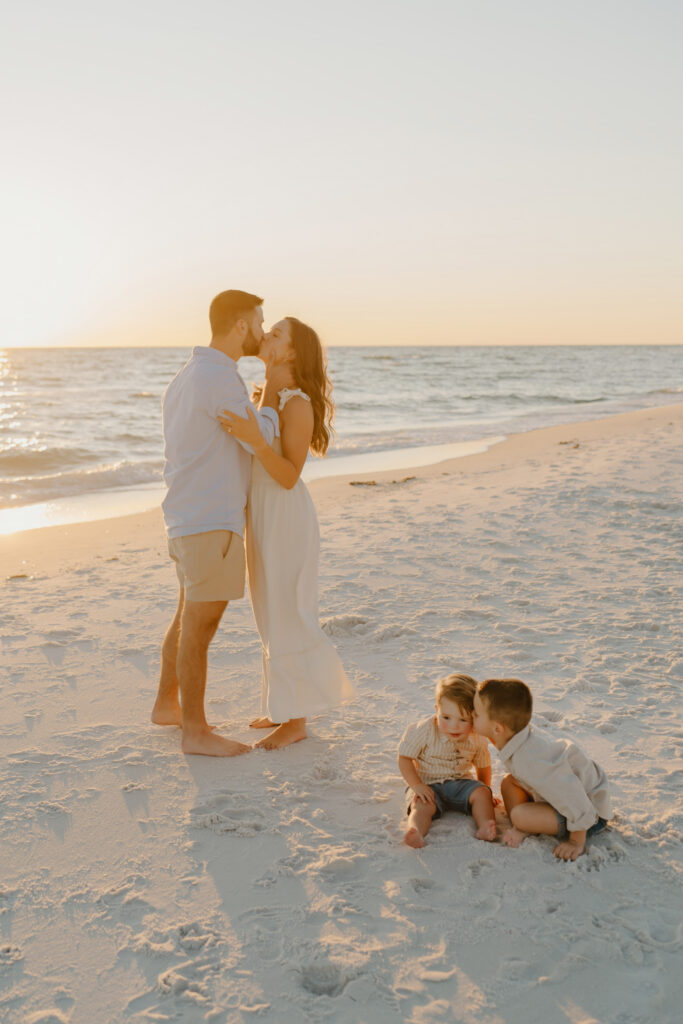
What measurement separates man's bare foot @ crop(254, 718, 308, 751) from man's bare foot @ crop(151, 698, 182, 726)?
1.43 ft

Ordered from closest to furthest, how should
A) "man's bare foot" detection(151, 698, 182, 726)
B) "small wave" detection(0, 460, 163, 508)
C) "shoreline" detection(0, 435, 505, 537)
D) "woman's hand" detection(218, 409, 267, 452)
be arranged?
"woman's hand" detection(218, 409, 267, 452), "man's bare foot" detection(151, 698, 182, 726), "shoreline" detection(0, 435, 505, 537), "small wave" detection(0, 460, 163, 508)

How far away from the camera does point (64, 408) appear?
2466 cm

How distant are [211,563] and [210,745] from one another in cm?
81

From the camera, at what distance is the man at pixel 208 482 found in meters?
3.45

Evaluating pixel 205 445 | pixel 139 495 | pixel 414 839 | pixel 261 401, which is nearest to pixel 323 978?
pixel 414 839

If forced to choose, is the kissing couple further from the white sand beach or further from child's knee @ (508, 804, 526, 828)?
child's knee @ (508, 804, 526, 828)

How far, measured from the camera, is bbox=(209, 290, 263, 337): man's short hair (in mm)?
3549

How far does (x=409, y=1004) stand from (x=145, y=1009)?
71cm

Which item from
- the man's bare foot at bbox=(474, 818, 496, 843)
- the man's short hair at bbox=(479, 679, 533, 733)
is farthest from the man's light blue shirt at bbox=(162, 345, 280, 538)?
the man's bare foot at bbox=(474, 818, 496, 843)

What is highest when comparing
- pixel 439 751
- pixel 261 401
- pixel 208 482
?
pixel 261 401

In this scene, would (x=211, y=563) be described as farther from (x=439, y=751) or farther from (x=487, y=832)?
(x=487, y=832)

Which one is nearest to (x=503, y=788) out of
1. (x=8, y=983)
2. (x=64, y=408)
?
(x=8, y=983)

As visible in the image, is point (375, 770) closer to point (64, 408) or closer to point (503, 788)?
point (503, 788)

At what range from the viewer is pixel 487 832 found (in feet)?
9.80
